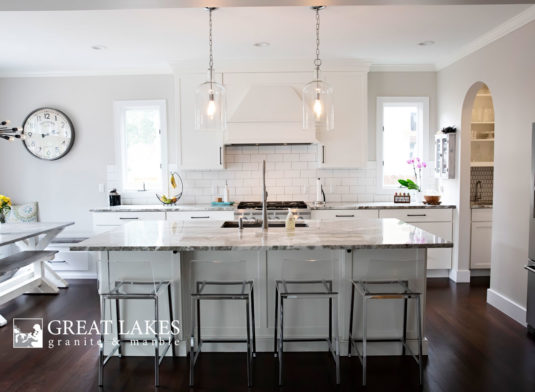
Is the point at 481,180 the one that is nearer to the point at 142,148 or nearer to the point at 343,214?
the point at 343,214

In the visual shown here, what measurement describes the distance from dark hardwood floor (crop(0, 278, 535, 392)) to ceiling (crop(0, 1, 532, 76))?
7.91 feet

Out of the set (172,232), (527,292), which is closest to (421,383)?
(527,292)

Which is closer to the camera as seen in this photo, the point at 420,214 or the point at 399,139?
the point at 420,214

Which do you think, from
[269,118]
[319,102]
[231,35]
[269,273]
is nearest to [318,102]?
[319,102]

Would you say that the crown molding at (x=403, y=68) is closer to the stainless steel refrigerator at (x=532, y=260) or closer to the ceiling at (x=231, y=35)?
the ceiling at (x=231, y=35)

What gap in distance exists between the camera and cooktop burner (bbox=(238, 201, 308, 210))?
4641mm

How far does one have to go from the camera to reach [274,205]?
15.7ft

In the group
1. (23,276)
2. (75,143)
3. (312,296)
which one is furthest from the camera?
(75,143)

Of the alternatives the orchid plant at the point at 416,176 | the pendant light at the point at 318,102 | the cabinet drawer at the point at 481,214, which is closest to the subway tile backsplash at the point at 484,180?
the cabinet drawer at the point at 481,214

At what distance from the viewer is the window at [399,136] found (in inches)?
203

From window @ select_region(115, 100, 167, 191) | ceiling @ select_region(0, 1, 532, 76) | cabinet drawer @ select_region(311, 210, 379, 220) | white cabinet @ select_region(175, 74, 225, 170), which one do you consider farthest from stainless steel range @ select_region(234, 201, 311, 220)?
ceiling @ select_region(0, 1, 532, 76)

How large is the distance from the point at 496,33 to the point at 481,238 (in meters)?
2.24

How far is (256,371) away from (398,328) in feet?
3.49

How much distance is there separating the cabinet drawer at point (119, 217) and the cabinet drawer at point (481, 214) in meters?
3.65
